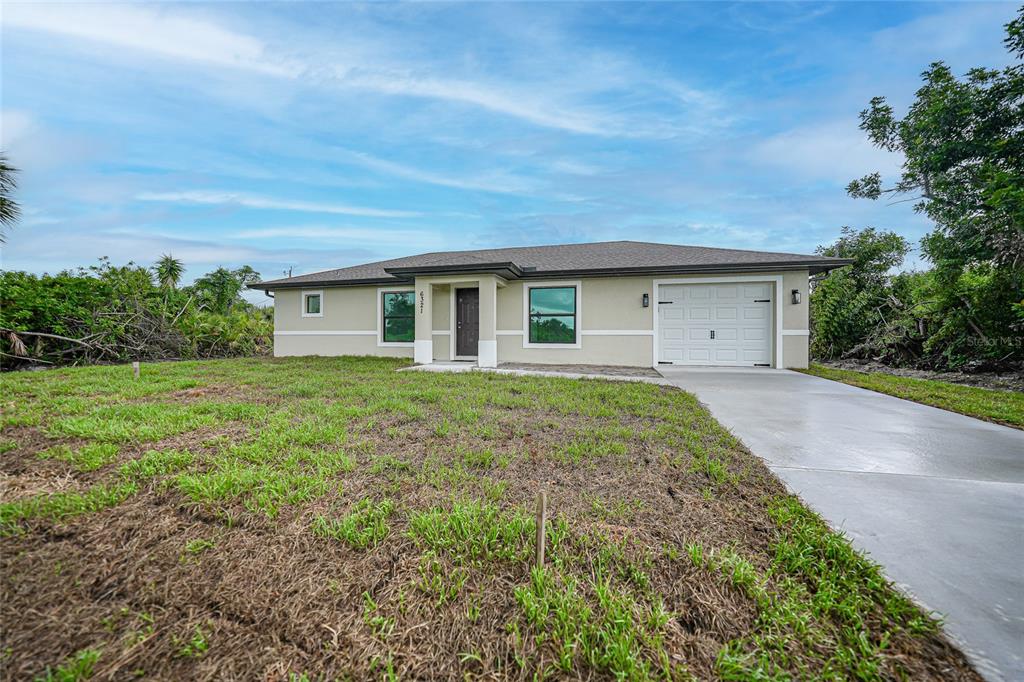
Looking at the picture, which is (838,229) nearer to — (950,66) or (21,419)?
(950,66)

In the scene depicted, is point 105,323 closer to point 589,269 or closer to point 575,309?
point 575,309

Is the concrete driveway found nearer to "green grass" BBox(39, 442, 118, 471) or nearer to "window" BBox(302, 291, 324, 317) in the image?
"green grass" BBox(39, 442, 118, 471)

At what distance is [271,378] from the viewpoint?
7125 millimetres

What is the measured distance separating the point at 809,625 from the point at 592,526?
96 centimetres

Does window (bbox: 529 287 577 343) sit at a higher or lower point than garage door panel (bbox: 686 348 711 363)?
higher

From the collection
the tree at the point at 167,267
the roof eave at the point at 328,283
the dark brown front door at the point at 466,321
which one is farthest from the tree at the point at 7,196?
the tree at the point at 167,267

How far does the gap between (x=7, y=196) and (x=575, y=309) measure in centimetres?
1188

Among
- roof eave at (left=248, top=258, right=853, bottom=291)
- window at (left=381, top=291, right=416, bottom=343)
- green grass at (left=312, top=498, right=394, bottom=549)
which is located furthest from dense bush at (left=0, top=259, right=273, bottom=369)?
green grass at (left=312, top=498, right=394, bottom=549)

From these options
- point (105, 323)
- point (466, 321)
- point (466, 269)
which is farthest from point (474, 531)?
point (105, 323)

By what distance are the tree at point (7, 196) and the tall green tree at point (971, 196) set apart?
17.5 meters

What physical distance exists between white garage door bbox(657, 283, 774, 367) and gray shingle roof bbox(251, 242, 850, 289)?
0.74 metres

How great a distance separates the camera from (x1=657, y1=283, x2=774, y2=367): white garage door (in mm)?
10045

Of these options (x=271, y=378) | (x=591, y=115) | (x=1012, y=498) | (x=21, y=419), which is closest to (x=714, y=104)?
(x=591, y=115)

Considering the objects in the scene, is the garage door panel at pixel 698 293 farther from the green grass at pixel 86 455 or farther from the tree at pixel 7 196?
the tree at pixel 7 196
